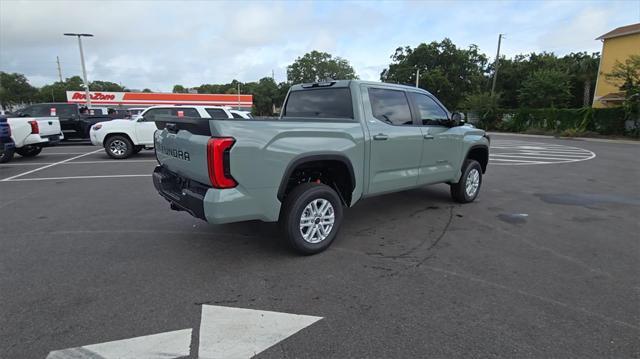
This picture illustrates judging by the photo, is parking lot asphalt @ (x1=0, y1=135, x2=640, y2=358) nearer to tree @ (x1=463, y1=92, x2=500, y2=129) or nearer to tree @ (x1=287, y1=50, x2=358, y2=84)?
tree @ (x1=463, y1=92, x2=500, y2=129)

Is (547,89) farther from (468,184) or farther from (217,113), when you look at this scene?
(468,184)

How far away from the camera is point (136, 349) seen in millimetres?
2418

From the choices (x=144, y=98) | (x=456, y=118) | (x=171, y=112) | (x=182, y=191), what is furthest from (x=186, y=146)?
(x=144, y=98)

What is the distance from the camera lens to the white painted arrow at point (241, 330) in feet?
7.98

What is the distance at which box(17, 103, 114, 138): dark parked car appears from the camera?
14.8 m

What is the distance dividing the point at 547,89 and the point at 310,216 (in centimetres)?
4102

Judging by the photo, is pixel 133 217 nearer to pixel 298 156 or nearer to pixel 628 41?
pixel 298 156

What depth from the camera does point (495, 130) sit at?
1375 inches

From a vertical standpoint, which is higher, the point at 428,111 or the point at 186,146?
the point at 428,111

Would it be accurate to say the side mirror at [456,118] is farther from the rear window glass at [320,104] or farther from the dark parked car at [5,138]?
the dark parked car at [5,138]

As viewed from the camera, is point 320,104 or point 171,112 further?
point 171,112

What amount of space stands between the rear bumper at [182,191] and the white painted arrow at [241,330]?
909 millimetres

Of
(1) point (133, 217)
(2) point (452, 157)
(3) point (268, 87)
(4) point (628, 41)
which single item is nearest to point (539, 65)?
(4) point (628, 41)

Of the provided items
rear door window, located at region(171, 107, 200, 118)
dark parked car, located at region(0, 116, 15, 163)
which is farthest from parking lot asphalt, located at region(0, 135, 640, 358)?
rear door window, located at region(171, 107, 200, 118)
